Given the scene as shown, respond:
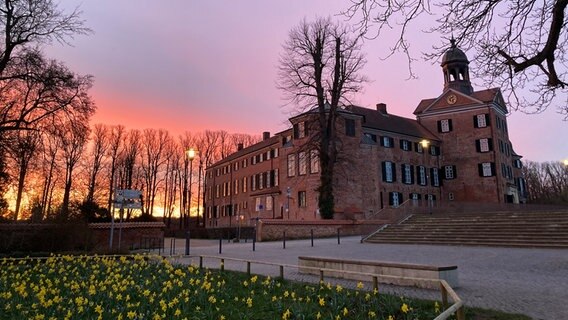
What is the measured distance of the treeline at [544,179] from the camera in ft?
293

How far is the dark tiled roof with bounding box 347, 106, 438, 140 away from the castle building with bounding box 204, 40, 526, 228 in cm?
18

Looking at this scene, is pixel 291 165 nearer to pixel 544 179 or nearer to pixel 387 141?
pixel 387 141

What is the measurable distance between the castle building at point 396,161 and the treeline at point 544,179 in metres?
27.8

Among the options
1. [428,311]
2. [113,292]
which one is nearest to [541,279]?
[428,311]

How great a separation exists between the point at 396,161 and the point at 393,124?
6.46 m

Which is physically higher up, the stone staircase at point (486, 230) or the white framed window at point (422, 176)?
the white framed window at point (422, 176)

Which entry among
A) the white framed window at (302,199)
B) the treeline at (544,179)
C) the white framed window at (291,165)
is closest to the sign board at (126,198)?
the white framed window at (302,199)

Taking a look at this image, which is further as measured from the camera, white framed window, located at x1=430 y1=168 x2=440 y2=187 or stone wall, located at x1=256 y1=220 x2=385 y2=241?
white framed window, located at x1=430 y1=168 x2=440 y2=187

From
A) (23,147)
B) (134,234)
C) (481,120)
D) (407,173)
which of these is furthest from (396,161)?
(23,147)

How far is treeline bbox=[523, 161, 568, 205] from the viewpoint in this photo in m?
89.3

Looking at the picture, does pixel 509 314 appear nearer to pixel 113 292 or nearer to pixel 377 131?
pixel 113 292

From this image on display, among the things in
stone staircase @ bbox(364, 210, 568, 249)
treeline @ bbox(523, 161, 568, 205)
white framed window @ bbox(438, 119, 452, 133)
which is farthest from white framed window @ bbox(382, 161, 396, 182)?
treeline @ bbox(523, 161, 568, 205)

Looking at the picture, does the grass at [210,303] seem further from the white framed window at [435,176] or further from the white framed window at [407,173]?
the white framed window at [435,176]

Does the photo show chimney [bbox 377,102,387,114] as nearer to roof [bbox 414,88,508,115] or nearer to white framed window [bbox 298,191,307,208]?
roof [bbox 414,88,508,115]
